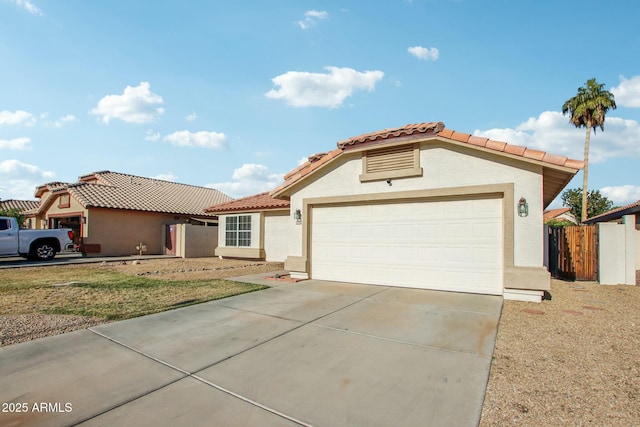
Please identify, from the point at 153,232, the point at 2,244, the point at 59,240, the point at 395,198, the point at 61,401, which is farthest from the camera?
the point at 153,232

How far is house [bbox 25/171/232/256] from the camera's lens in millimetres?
20188

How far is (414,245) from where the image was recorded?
29.7ft

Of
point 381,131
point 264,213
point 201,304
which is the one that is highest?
point 381,131

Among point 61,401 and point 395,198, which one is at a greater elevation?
point 395,198

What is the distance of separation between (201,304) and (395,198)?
567 centimetres

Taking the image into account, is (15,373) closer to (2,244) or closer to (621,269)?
(621,269)

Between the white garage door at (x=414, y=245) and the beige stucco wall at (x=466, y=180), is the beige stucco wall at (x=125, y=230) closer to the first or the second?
the white garage door at (x=414, y=245)

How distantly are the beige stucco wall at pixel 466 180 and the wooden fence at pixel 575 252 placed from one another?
5.09 meters

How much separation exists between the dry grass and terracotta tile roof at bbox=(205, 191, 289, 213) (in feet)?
37.0

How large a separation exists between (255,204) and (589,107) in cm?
2880

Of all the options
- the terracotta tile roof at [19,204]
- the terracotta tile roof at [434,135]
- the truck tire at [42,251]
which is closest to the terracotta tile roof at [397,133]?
the terracotta tile roof at [434,135]

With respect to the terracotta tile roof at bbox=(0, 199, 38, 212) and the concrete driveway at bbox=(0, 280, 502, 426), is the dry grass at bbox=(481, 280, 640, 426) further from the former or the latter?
the terracotta tile roof at bbox=(0, 199, 38, 212)

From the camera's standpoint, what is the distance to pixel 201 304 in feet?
23.5

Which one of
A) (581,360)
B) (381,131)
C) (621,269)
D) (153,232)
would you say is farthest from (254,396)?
(153,232)
